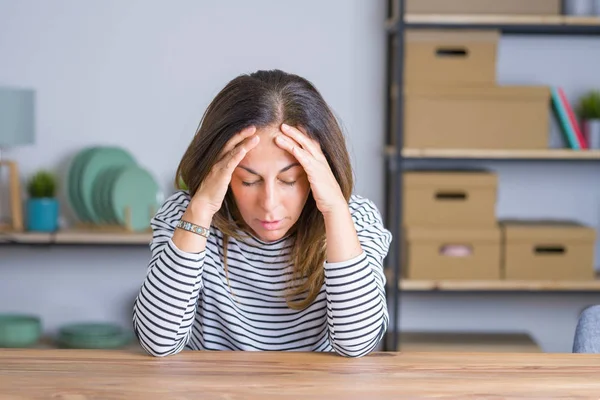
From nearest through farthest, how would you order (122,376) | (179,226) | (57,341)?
(122,376), (179,226), (57,341)

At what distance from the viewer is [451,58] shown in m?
3.18

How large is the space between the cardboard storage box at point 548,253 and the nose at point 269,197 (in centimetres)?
192

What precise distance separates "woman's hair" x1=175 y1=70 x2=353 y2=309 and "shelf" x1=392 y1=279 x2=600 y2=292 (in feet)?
5.44

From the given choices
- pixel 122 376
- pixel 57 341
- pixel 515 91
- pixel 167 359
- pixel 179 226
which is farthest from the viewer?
pixel 57 341

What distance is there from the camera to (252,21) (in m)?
3.43

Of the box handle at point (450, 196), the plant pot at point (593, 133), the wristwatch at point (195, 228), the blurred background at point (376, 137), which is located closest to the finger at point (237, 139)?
the wristwatch at point (195, 228)

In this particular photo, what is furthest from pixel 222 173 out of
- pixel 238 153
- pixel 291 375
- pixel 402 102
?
pixel 402 102

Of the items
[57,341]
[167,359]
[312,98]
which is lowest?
[57,341]

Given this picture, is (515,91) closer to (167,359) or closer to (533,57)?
(533,57)

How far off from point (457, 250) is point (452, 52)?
0.78 meters

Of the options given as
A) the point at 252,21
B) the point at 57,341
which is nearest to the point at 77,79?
the point at 252,21

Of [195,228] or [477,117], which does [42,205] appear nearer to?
[477,117]

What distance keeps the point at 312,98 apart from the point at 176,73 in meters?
1.99

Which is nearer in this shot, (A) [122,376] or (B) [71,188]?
(A) [122,376]
